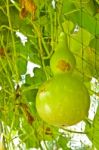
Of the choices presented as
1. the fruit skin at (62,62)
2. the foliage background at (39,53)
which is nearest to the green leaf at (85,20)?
the foliage background at (39,53)

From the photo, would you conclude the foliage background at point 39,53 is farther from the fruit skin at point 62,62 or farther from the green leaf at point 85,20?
the fruit skin at point 62,62

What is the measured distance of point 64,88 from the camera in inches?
22.7

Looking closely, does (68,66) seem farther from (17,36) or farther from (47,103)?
(17,36)

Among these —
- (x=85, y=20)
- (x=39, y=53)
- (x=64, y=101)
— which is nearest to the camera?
(x=64, y=101)

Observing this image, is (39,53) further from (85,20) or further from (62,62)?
(62,62)

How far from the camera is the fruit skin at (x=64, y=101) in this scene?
22.4 inches

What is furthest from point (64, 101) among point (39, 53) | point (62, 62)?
point (39, 53)

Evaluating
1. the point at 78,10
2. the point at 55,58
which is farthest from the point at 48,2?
the point at 55,58

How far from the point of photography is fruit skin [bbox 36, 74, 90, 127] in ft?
1.86

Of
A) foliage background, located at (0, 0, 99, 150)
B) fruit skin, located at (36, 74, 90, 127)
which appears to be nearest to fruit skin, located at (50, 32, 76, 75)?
fruit skin, located at (36, 74, 90, 127)

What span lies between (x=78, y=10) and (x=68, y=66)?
382 mm

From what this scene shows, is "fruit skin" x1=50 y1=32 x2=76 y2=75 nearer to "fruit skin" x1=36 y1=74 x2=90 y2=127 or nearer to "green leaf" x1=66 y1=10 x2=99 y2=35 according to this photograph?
"fruit skin" x1=36 y1=74 x2=90 y2=127

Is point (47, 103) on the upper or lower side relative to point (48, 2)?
lower

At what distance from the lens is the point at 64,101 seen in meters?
0.57
